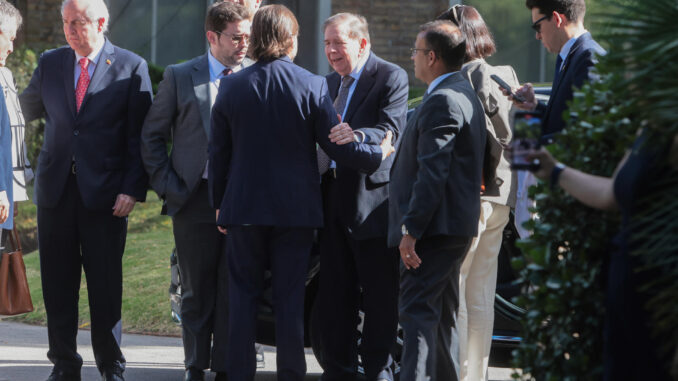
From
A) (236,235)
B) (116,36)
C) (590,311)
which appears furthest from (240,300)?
(116,36)

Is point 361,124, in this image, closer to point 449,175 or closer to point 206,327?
point 449,175

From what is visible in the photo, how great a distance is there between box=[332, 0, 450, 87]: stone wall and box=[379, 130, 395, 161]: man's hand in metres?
7.01

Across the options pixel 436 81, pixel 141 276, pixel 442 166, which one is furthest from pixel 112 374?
pixel 141 276

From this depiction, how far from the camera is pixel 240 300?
16.3 ft

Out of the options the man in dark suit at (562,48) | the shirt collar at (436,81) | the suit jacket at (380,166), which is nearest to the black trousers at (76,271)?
the suit jacket at (380,166)

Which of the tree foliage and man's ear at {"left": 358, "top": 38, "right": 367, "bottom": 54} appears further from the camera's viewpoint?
man's ear at {"left": 358, "top": 38, "right": 367, "bottom": 54}

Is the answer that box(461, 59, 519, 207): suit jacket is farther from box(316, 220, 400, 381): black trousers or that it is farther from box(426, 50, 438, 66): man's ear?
box(316, 220, 400, 381): black trousers

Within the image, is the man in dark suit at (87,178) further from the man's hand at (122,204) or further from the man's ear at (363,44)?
the man's ear at (363,44)

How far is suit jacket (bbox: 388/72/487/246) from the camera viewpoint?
183 inches

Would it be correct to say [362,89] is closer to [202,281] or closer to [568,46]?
[568,46]

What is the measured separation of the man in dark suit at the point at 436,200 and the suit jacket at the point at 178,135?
1.25 metres

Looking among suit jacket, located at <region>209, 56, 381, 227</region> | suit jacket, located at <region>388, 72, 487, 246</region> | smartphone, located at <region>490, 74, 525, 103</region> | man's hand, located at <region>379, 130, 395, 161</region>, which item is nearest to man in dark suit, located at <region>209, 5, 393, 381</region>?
suit jacket, located at <region>209, 56, 381, 227</region>

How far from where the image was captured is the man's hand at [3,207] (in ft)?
17.4

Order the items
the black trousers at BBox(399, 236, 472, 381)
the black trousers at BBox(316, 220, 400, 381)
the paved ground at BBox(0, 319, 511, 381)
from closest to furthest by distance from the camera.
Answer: the black trousers at BBox(399, 236, 472, 381)
the black trousers at BBox(316, 220, 400, 381)
the paved ground at BBox(0, 319, 511, 381)
